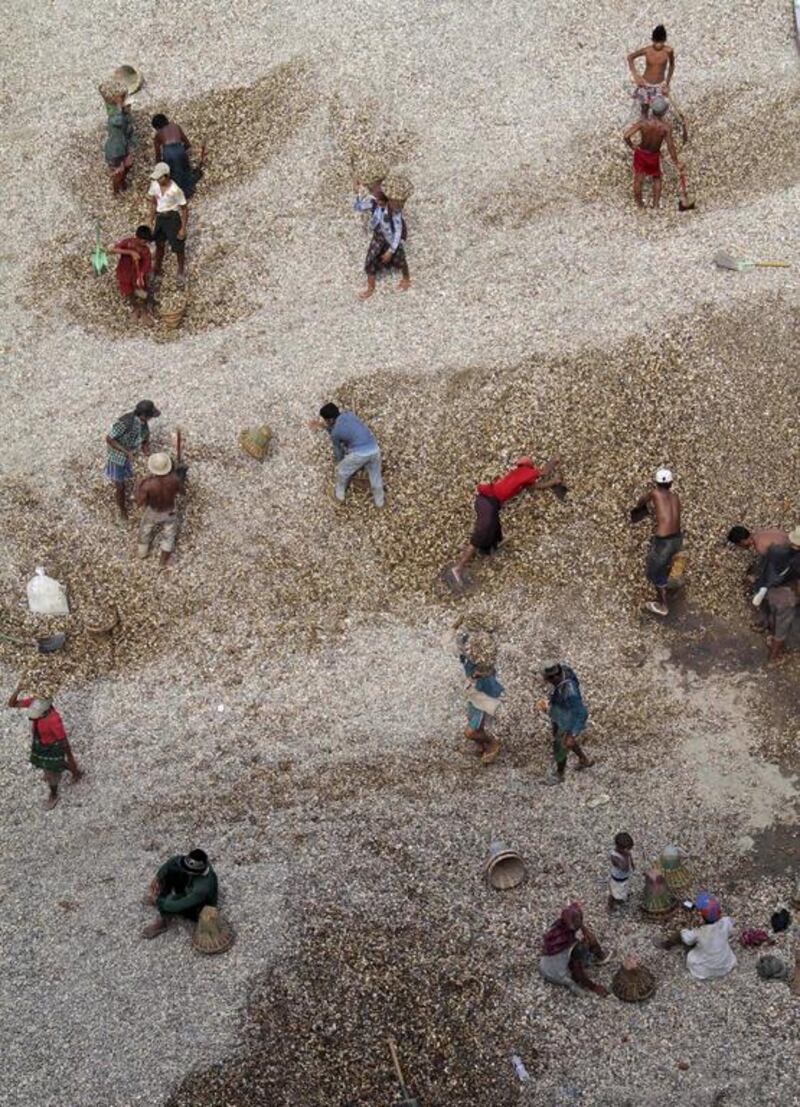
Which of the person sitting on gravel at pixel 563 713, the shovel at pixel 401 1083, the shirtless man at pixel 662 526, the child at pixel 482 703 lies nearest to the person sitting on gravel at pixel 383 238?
the shirtless man at pixel 662 526

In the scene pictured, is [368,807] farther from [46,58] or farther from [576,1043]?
[46,58]

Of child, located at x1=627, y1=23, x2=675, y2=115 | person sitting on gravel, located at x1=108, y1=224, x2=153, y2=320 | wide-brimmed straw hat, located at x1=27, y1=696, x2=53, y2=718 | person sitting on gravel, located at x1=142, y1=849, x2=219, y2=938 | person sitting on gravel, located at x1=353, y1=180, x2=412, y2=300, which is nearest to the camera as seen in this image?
person sitting on gravel, located at x1=142, y1=849, x2=219, y2=938

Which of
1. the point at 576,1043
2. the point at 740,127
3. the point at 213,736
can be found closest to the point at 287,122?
the point at 740,127

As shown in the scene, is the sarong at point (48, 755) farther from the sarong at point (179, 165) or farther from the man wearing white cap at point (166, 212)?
the sarong at point (179, 165)

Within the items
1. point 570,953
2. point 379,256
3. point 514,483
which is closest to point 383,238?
point 379,256

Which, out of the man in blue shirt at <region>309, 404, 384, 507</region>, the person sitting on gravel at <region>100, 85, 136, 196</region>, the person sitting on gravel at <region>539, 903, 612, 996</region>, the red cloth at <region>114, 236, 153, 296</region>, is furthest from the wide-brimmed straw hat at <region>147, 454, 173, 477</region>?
the person sitting on gravel at <region>539, 903, 612, 996</region>

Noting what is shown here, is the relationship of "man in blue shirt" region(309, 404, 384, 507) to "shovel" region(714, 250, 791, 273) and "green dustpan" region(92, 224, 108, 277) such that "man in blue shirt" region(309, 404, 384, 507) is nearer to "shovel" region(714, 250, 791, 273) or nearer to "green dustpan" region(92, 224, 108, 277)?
"green dustpan" region(92, 224, 108, 277)
